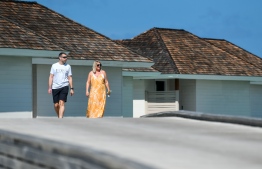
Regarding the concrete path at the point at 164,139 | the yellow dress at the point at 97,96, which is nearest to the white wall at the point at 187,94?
the yellow dress at the point at 97,96

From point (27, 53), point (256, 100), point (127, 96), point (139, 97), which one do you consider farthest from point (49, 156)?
point (256, 100)

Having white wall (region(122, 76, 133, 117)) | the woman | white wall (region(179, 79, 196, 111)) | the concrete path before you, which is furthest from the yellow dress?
white wall (region(179, 79, 196, 111))

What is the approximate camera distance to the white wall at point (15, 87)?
24.5 meters

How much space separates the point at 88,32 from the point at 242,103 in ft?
36.3

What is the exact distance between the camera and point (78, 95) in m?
27.5

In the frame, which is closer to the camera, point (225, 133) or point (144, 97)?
point (225, 133)

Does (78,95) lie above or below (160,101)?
above

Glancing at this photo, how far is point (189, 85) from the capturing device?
3794cm

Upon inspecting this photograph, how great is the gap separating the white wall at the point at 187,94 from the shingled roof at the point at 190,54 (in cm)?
97

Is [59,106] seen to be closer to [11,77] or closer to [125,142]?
[11,77]

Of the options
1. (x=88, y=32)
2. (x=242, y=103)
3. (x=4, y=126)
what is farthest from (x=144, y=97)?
(x=4, y=126)

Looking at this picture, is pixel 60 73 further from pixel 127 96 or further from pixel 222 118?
pixel 127 96

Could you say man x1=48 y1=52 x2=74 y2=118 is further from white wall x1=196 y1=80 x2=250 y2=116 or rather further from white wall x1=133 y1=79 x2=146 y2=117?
white wall x1=196 y1=80 x2=250 y2=116

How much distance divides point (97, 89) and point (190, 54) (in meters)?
19.2
